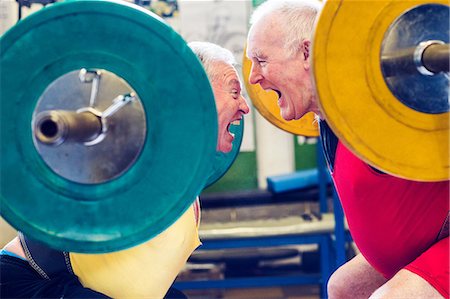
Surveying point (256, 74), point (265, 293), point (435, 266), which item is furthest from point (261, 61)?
point (265, 293)

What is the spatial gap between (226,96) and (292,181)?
6.56 ft

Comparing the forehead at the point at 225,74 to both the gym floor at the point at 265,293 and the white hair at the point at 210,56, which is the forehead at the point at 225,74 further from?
the gym floor at the point at 265,293

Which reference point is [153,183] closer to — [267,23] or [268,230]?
[267,23]

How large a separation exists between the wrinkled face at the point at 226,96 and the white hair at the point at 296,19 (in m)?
0.26

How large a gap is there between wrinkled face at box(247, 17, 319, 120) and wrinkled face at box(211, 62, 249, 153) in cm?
12

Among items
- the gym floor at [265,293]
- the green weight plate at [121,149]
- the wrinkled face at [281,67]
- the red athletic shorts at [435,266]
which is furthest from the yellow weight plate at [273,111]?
the gym floor at [265,293]

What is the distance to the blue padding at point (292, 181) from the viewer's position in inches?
143

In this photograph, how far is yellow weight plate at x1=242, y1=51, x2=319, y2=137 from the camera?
1.84 meters

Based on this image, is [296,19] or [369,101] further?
[296,19]

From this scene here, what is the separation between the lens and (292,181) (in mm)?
3643

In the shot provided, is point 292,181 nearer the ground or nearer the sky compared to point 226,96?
nearer the ground

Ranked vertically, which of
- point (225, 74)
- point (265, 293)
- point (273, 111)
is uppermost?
point (225, 74)

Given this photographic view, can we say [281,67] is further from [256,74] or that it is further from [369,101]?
[369,101]

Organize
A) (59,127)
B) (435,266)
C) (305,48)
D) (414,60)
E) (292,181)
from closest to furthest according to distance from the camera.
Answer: (59,127)
(414,60)
(435,266)
(305,48)
(292,181)
